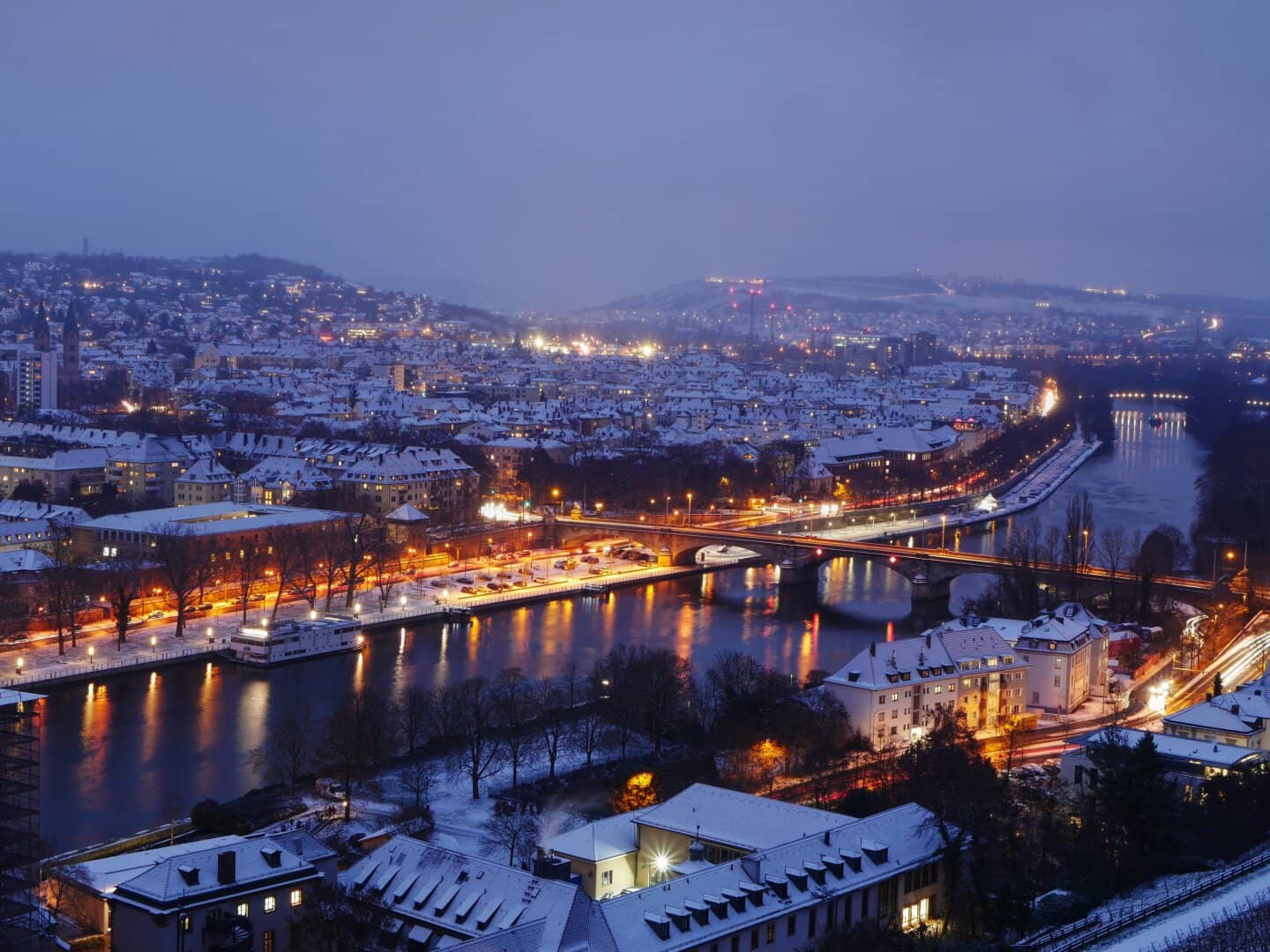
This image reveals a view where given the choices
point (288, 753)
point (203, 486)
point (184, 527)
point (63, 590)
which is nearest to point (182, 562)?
point (63, 590)

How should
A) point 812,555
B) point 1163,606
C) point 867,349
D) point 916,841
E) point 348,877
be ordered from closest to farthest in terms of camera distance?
1. point 348,877
2. point 916,841
3. point 1163,606
4. point 812,555
5. point 867,349

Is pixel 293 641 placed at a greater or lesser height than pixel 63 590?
lesser

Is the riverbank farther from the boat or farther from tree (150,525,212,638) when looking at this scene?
tree (150,525,212,638)

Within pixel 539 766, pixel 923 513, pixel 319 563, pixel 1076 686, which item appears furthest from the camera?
pixel 923 513

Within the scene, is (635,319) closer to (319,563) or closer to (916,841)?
(319,563)

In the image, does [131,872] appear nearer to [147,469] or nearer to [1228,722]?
[1228,722]

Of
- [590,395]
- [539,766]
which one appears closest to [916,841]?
[539,766]

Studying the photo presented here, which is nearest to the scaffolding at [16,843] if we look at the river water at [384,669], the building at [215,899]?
the building at [215,899]

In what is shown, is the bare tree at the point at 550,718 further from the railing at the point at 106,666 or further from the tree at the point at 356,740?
the railing at the point at 106,666
